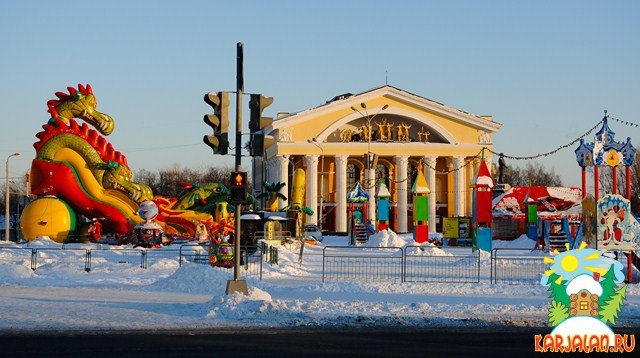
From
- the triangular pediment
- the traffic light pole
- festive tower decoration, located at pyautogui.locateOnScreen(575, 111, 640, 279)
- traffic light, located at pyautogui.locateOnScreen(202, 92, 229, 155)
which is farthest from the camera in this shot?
the triangular pediment

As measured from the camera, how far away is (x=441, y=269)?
29.6 m

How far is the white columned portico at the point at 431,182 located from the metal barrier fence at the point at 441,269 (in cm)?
4219

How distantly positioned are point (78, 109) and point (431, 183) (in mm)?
37384

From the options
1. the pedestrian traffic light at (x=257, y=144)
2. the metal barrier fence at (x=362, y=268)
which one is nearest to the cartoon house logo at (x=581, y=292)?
the pedestrian traffic light at (x=257, y=144)

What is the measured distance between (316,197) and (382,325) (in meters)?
60.7

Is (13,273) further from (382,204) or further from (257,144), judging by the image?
(382,204)

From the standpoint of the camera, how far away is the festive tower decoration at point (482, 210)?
135 ft

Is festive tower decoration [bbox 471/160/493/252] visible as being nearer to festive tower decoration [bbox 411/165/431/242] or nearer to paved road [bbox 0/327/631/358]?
festive tower decoration [bbox 411/165/431/242]

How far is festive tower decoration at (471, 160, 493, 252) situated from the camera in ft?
135

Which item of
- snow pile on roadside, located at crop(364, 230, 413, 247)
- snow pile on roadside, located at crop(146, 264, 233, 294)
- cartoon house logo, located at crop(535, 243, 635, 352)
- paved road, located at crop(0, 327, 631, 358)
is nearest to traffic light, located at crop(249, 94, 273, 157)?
paved road, located at crop(0, 327, 631, 358)

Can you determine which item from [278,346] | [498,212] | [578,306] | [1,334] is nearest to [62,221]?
[498,212]

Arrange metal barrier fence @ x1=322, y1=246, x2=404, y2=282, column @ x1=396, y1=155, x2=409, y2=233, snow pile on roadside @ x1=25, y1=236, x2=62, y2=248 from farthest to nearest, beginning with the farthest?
column @ x1=396, y1=155, x2=409, y2=233
snow pile on roadside @ x1=25, y1=236, x2=62, y2=248
metal barrier fence @ x1=322, y1=246, x2=404, y2=282

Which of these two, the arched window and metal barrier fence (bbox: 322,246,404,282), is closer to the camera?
metal barrier fence (bbox: 322,246,404,282)

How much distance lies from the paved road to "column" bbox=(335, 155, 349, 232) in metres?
59.9
